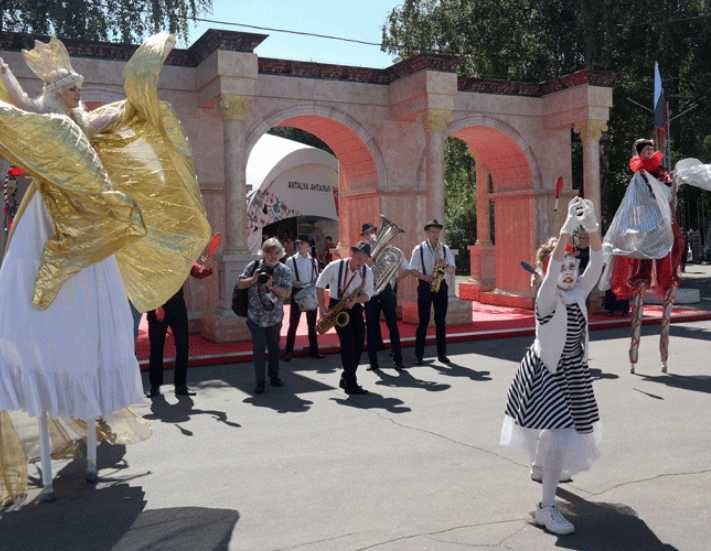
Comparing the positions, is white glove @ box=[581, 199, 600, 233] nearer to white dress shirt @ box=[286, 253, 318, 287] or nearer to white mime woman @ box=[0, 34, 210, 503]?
white mime woman @ box=[0, 34, 210, 503]

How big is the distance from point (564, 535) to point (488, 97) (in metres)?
12.5

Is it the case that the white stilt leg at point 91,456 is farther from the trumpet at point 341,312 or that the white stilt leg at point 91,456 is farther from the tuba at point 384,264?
the tuba at point 384,264

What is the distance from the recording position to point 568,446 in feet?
14.0

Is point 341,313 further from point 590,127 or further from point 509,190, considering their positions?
point 509,190

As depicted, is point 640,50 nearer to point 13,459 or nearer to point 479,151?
point 479,151

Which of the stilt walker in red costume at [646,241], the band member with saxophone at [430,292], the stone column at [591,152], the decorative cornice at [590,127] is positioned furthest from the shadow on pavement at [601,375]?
the decorative cornice at [590,127]

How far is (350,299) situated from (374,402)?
1.20 meters

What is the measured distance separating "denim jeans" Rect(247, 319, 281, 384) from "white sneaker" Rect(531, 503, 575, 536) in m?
4.61

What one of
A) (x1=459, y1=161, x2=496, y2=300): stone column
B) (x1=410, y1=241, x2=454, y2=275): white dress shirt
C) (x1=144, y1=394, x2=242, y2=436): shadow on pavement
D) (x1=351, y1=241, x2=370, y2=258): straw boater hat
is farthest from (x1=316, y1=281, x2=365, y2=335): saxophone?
(x1=459, y1=161, x2=496, y2=300): stone column

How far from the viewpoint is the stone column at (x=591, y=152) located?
15180mm

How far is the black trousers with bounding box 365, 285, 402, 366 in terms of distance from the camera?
974 cm

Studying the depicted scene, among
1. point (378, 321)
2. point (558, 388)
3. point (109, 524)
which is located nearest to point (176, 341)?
point (378, 321)

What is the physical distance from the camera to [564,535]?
160 inches

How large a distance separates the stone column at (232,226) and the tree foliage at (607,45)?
13031 millimetres
